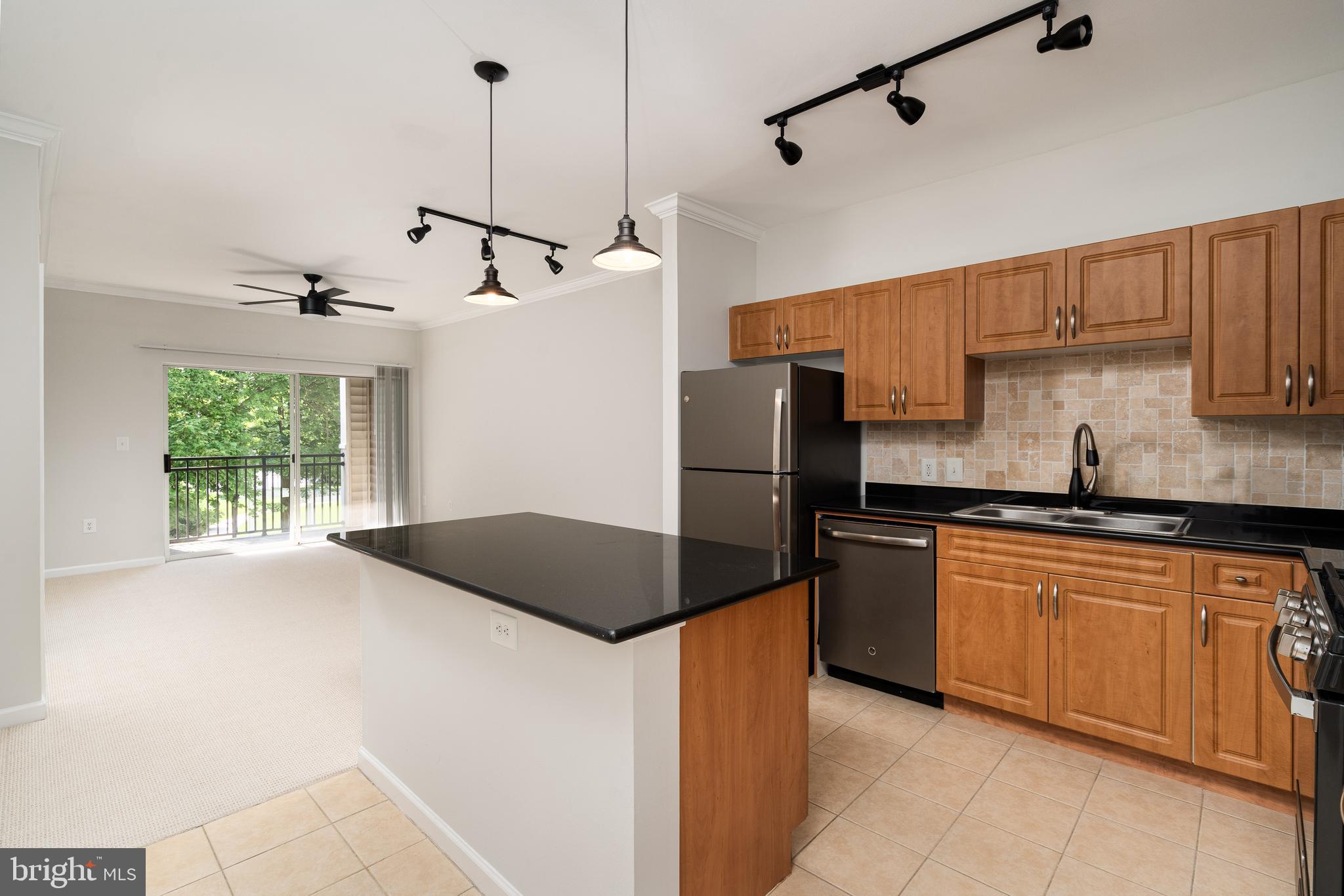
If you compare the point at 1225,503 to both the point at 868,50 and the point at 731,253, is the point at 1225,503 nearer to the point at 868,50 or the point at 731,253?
the point at 868,50

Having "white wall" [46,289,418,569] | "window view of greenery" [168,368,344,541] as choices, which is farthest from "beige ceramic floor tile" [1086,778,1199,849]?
"white wall" [46,289,418,569]

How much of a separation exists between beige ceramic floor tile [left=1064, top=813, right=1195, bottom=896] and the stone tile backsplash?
1417 mm

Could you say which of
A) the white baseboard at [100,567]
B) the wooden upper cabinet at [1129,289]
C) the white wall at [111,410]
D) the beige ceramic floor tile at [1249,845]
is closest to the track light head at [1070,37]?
the wooden upper cabinet at [1129,289]

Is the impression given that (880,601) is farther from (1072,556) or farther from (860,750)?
(1072,556)

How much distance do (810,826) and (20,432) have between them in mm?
3520

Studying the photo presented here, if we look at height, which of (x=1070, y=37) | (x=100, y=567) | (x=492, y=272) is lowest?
(x=100, y=567)

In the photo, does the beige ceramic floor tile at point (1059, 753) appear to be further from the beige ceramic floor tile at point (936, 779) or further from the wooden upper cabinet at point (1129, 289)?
the wooden upper cabinet at point (1129, 289)

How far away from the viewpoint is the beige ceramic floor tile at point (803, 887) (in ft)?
5.67

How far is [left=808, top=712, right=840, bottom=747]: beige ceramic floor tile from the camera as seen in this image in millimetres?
2621

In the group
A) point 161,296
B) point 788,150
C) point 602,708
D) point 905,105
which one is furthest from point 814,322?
point 161,296

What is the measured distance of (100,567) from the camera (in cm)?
551

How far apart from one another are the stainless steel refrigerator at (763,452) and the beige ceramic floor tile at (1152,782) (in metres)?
1.45

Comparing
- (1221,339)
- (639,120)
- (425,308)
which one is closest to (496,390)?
(425,308)

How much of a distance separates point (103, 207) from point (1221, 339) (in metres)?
5.68
